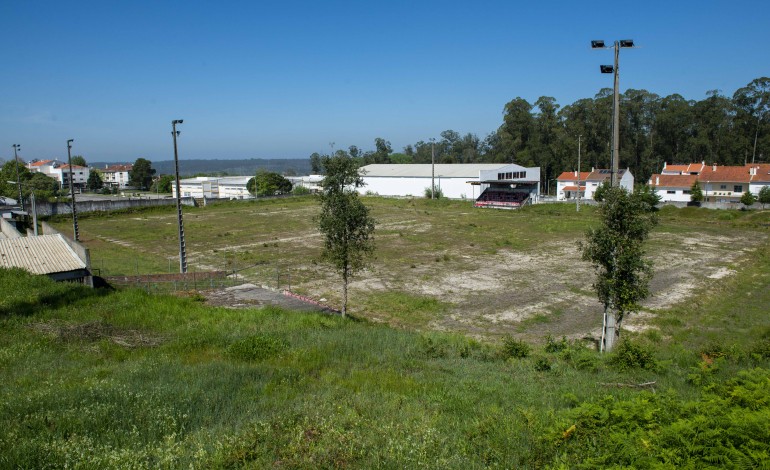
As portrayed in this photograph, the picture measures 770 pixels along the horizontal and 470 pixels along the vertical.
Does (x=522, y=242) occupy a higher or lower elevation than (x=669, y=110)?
lower

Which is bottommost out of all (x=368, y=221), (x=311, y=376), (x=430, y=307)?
(x=430, y=307)

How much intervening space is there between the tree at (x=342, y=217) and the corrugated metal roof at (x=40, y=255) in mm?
10811

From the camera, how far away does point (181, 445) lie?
6293 millimetres

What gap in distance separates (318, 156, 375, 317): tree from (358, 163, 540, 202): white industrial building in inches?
1895

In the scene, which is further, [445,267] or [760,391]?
[445,267]

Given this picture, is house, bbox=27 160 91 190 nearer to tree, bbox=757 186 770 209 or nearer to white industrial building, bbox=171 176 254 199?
white industrial building, bbox=171 176 254 199

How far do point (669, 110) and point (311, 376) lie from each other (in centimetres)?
8885

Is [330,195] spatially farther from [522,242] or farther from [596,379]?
[522,242]

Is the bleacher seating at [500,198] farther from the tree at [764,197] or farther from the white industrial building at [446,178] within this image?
the tree at [764,197]

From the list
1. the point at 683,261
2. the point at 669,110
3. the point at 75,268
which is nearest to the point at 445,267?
the point at 683,261

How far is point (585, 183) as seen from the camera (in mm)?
70312

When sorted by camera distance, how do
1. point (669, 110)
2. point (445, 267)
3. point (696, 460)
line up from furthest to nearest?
point (669, 110), point (445, 267), point (696, 460)

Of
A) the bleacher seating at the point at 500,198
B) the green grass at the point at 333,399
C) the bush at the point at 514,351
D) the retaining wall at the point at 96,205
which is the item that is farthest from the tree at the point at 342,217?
the bleacher seating at the point at 500,198

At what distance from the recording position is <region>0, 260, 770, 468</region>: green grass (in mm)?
5875
